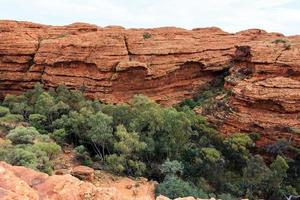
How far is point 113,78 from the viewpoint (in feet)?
116

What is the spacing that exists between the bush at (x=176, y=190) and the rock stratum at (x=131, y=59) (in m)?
12.1

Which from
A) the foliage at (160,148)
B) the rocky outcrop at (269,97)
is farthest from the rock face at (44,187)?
the rocky outcrop at (269,97)

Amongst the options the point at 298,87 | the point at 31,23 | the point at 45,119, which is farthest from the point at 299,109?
the point at 31,23

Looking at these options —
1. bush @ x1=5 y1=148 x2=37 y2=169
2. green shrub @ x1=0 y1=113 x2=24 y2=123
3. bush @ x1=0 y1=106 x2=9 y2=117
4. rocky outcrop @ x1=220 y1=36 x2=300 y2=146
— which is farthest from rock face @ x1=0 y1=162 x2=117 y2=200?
bush @ x1=0 y1=106 x2=9 y2=117

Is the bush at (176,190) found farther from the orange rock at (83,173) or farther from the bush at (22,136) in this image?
the bush at (22,136)

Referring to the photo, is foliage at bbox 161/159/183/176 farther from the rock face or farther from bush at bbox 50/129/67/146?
the rock face

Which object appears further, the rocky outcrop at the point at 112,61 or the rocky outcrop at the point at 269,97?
the rocky outcrop at the point at 112,61

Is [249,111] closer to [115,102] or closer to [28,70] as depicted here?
[115,102]

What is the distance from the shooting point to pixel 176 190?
2144 cm

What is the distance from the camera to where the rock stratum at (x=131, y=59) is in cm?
3491

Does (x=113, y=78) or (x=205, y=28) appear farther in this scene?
(x=205, y=28)

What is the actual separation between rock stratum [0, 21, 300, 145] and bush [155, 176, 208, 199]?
12108 mm

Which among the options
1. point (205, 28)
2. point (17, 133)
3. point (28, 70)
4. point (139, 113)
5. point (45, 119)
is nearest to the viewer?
point (17, 133)

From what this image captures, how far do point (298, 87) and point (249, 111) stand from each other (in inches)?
144
